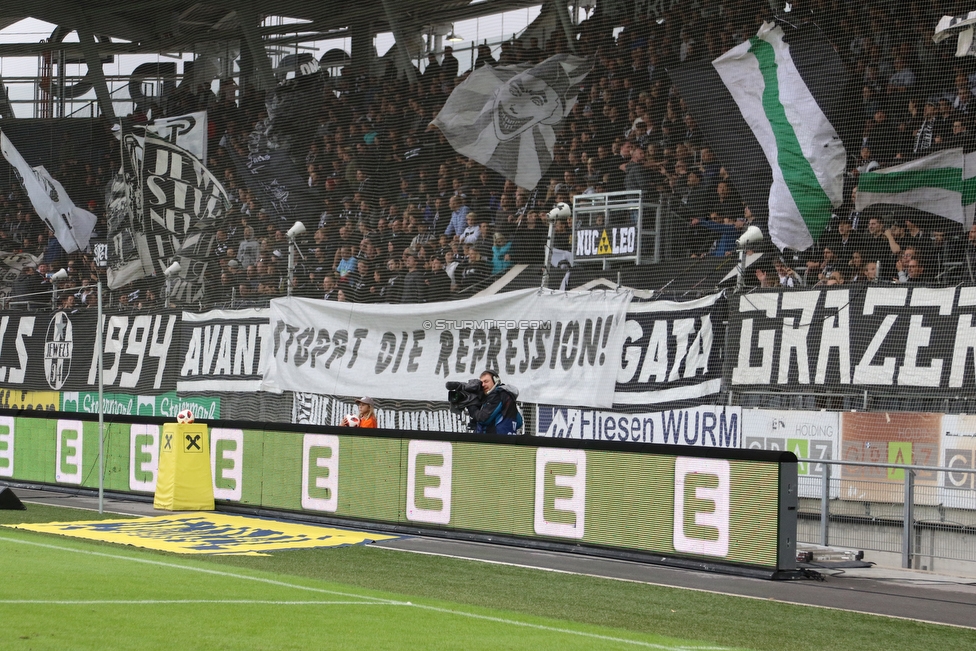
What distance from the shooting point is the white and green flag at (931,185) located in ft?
47.1

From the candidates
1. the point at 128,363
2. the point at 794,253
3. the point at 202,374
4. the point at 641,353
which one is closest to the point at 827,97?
the point at 794,253

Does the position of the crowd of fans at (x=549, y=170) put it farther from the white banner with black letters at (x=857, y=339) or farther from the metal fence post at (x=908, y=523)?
the metal fence post at (x=908, y=523)

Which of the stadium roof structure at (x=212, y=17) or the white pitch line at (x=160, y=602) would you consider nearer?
the white pitch line at (x=160, y=602)

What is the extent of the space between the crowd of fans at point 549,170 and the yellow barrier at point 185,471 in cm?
513

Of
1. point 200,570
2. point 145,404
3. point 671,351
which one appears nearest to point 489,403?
point 671,351

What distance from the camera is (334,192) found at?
888 inches

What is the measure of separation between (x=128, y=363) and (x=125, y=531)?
10738 mm

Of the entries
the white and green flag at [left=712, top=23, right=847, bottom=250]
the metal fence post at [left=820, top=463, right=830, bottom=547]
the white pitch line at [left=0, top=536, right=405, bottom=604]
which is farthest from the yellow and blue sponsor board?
the white and green flag at [left=712, top=23, right=847, bottom=250]

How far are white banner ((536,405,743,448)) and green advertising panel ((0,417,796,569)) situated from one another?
1.44m

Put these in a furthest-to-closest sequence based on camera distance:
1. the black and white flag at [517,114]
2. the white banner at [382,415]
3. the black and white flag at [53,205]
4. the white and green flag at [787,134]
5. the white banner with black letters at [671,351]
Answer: the black and white flag at [53,205], the black and white flag at [517,114], the white banner at [382,415], the white and green flag at [787,134], the white banner with black letters at [671,351]

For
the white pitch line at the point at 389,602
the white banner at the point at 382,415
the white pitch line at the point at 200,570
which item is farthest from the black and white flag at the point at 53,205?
the white pitch line at the point at 389,602

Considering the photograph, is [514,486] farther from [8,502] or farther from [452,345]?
[8,502]

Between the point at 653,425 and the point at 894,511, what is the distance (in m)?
3.76

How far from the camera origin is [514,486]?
12.4 metres
